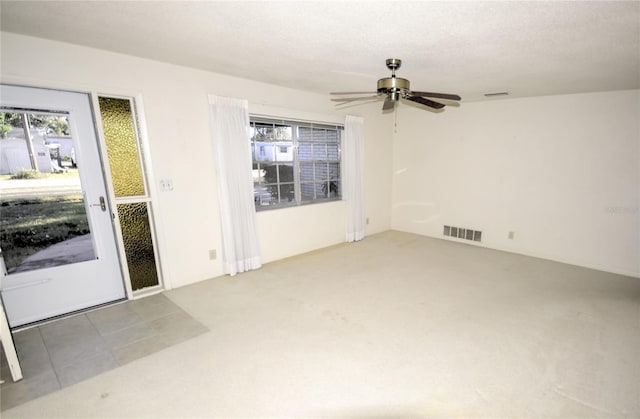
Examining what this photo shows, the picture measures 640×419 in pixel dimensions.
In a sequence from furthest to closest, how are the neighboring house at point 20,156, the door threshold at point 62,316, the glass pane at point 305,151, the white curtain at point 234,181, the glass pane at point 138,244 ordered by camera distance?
the glass pane at point 305,151 → the white curtain at point 234,181 → the glass pane at point 138,244 → the door threshold at point 62,316 → the neighboring house at point 20,156

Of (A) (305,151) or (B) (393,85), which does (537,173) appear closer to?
(B) (393,85)

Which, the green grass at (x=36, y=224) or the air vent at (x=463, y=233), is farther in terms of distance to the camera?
the air vent at (x=463, y=233)

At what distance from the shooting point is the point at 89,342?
2.22 m

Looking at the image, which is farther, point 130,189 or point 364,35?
point 130,189

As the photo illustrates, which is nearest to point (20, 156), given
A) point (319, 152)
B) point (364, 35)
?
point (364, 35)

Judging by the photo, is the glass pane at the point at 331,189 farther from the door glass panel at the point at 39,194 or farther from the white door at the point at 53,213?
the door glass panel at the point at 39,194

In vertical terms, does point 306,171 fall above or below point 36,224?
above

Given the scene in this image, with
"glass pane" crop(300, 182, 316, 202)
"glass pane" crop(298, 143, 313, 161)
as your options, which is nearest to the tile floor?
"glass pane" crop(300, 182, 316, 202)

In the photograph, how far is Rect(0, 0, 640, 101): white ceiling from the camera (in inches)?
64.9

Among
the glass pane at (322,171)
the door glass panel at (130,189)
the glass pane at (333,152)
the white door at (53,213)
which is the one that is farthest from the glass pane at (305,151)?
the white door at (53,213)

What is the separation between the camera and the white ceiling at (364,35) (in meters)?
1.65

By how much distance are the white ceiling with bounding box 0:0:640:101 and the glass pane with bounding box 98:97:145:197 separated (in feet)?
1.65

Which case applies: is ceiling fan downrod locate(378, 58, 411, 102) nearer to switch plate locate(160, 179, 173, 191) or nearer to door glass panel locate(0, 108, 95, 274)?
switch plate locate(160, 179, 173, 191)

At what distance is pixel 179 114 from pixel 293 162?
1.55m
